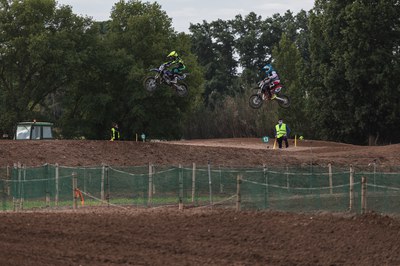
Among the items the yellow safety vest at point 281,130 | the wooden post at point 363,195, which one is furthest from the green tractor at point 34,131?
the wooden post at point 363,195

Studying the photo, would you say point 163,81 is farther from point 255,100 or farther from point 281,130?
point 281,130

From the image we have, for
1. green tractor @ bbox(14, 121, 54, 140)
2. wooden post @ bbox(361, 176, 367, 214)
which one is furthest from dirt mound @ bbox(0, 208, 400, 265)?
green tractor @ bbox(14, 121, 54, 140)

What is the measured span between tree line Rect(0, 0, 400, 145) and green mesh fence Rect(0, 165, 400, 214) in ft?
122

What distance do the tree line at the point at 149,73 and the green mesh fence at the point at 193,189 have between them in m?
37.2

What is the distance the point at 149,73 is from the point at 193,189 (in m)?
40.2

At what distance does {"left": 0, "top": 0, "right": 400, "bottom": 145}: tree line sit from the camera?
217 ft

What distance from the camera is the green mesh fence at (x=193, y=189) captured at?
26359mm

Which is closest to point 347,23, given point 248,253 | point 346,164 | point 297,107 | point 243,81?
point 297,107

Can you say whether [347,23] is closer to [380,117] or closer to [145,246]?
[380,117]

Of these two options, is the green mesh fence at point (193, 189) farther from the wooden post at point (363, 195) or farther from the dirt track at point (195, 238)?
the dirt track at point (195, 238)

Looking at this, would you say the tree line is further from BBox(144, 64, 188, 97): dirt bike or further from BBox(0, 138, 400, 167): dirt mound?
BBox(144, 64, 188, 97): dirt bike

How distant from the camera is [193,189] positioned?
29500 mm

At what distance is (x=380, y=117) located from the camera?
66875mm

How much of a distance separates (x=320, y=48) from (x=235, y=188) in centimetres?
4363
